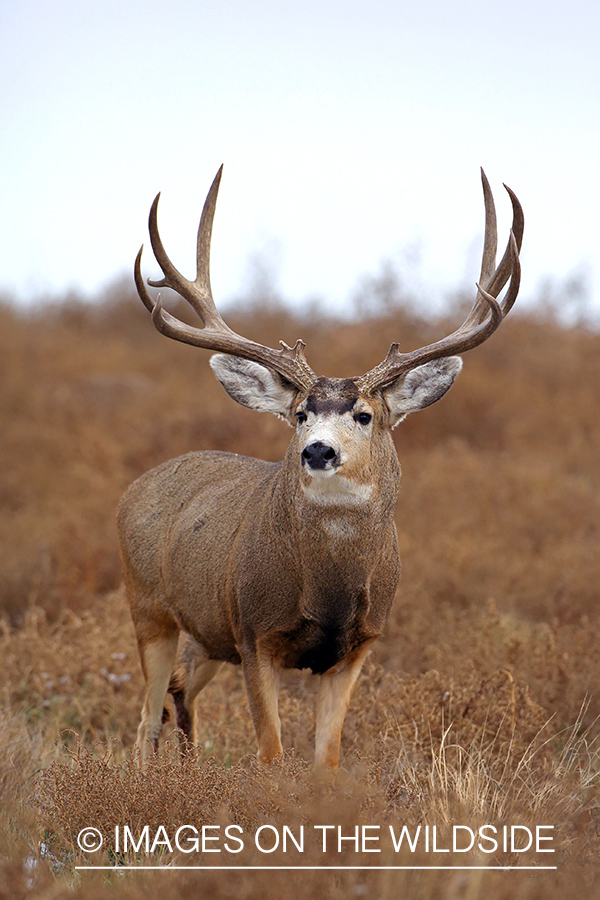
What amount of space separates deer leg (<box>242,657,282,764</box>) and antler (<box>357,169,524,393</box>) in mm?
1381

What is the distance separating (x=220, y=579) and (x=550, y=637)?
243 cm

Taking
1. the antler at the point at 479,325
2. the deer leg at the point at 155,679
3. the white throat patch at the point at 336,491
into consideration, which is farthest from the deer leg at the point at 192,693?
the antler at the point at 479,325

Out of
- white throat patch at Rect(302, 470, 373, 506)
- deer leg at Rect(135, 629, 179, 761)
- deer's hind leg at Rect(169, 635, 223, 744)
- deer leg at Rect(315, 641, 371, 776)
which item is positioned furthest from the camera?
deer's hind leg at Rect(169, 635, 223, 744)

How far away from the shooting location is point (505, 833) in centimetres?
345

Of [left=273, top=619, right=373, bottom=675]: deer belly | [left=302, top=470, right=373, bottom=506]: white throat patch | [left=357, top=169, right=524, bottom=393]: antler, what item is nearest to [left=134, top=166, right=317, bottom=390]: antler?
[left=357, top=169, right=524, bottom=393]: antler

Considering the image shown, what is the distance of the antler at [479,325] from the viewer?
185 inches

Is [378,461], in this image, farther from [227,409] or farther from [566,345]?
[566,345]

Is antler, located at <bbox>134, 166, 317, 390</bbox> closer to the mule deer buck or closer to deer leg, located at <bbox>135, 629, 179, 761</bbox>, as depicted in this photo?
the mule deer buck

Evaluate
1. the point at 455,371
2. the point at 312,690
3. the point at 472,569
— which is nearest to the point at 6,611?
the point at 312,690

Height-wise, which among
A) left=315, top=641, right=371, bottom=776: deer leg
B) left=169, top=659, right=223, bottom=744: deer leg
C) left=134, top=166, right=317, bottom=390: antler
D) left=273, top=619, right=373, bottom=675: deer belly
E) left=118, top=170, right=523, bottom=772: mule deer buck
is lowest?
left=169, top=659, right=223, bottom=744: deer leg

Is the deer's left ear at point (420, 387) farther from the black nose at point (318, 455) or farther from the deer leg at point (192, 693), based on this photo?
the deer leg at point (192, 693)

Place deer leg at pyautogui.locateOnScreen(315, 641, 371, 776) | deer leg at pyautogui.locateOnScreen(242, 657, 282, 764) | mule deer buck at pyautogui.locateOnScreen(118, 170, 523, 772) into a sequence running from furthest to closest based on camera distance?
deer leg at pyautogui.locateOnScreen(315, 641, 371, 776) < deer leg at pyautogui.locateOnScreen(242, 657, 282, 764) < mule deer buck at pyautogui.locateOnScreen(118, 170, 523, 772)

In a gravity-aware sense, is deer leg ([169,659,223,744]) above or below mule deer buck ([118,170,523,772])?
below

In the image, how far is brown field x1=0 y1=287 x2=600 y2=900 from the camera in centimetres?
325
